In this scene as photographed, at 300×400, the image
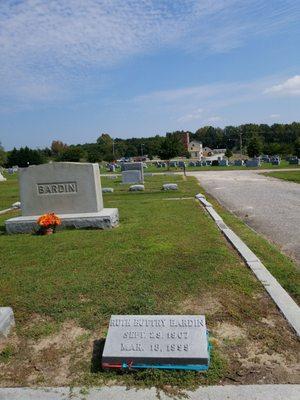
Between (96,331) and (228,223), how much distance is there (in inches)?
246

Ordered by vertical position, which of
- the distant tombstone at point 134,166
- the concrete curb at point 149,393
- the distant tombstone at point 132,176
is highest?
the concrete curb at point 149,393

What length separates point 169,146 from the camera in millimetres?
44281

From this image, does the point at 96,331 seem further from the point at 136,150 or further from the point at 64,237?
the point at 136,150

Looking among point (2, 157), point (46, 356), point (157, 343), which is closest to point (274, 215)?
point (157, 343)

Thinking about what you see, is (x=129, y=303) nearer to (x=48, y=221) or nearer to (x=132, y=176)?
(x=48, y=221)

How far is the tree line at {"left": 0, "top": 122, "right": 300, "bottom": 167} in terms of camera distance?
191 ft

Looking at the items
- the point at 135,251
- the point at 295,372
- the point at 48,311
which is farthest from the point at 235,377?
the point at 135,251

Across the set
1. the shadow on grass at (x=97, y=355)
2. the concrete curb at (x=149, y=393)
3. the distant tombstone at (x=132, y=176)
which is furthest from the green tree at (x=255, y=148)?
the concrete curb at (x=149, y=393)

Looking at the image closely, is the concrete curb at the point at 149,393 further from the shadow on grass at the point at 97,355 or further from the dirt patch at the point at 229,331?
the dirt patch at the point at 229,331

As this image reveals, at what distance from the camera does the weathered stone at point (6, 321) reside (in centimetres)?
389

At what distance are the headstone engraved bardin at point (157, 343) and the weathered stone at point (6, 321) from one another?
1.10m

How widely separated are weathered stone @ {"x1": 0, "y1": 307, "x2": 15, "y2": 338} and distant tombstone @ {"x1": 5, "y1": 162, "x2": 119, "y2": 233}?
17.5ft

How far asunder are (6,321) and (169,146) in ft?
135

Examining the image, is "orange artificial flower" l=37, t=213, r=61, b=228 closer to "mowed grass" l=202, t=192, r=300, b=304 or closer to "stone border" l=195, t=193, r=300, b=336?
"stone border" l=195, t=193, r=300, b=336
